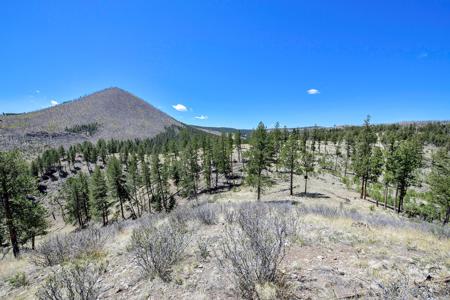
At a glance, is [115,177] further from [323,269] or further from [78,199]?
[323,269]

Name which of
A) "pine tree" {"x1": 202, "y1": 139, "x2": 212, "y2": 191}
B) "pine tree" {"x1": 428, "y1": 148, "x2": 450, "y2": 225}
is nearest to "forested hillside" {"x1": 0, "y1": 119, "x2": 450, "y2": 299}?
"pine tree" {"x1": 428, "y1": 148, "x2": 450, "y2": 225}

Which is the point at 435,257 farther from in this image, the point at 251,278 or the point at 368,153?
the point at 368,153

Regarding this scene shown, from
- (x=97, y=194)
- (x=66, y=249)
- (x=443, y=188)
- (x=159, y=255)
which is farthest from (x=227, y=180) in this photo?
(x=159, y=255)

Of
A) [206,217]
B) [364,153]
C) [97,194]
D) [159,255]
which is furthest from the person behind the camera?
[97,194]


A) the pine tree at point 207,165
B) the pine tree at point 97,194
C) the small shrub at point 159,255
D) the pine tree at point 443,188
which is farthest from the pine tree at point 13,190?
the pine tree at point 443,188

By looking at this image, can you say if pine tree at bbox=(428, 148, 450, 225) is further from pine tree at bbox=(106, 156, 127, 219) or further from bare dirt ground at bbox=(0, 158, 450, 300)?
pine tree at bbox=(106, 156, 127, 219)

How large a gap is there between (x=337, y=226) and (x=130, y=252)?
25.1 ft

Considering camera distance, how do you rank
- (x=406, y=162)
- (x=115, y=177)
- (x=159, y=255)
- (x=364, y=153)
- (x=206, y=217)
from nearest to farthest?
(x=159, y=255), (x=206, y=217), (x=406, y=162), (x=364, y=153), (x=115, y=177)

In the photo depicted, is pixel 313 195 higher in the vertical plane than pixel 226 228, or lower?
lower

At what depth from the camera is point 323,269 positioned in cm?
521

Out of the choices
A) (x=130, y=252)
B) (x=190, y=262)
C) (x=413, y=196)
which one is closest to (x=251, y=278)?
(x=190, y=262)

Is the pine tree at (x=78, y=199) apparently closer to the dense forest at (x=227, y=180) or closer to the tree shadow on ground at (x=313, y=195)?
the dense forest at (x=227, y=180)

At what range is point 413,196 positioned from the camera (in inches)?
1740

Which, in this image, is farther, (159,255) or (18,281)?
(18,281)
